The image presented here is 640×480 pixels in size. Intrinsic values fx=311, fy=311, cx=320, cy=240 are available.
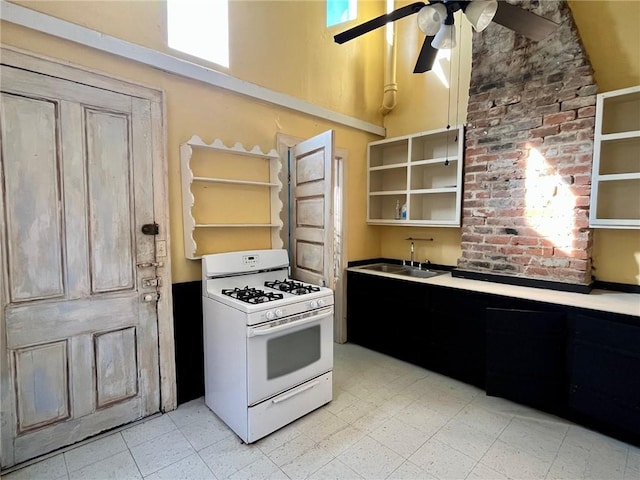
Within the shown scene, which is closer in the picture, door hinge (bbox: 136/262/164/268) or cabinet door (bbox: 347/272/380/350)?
door hinge (bbox: 136/262/164/268)

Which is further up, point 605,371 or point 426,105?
point 426,105

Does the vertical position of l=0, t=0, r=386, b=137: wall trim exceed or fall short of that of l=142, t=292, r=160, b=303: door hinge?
it exceeds it

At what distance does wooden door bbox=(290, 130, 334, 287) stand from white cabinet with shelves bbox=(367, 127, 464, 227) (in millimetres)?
1240

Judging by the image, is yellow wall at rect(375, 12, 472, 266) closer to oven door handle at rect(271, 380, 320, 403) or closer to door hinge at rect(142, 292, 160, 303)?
oven door handle at rect(271, 380, 320, 403)

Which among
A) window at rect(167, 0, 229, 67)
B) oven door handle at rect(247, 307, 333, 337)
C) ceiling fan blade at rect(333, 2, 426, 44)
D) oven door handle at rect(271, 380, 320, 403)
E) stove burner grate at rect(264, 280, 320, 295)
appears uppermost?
window at rect(167, 0, 229, 67)

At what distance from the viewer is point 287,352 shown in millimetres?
2111

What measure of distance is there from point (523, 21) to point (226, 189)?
7.51ft

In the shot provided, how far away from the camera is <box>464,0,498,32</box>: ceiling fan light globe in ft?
5.42

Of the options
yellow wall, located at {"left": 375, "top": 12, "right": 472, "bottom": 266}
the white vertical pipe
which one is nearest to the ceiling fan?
yellow wall, located at {"left": 375, "top": 12, "right": 472, "bottom": 266}

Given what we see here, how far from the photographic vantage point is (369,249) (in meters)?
3.94

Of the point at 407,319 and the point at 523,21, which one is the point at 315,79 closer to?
the point at 523,21

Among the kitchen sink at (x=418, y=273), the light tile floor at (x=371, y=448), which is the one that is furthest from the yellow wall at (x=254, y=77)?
the light tile floor at (x=371, y=448)

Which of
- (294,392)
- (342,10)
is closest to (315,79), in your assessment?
(342,10)

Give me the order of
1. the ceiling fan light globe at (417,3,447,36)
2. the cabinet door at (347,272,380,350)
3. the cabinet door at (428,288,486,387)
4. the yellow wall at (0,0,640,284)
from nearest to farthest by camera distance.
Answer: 1. the ceiling fan light globe at (417,3,447,36)
2. the yellow wall at (0,0,640,284)
3. the cabinet door at (428,288,486,387)
4. the cabinet door at (347,272,380,350)
